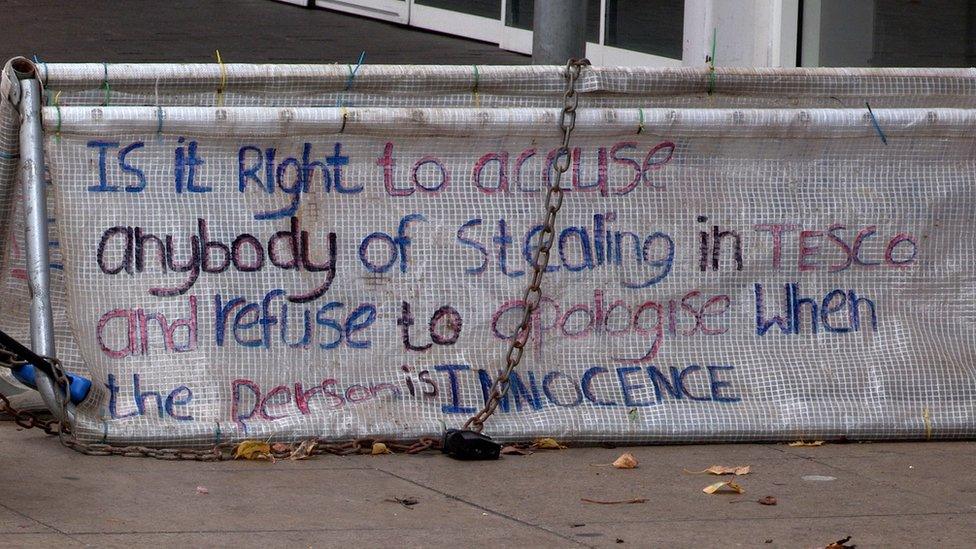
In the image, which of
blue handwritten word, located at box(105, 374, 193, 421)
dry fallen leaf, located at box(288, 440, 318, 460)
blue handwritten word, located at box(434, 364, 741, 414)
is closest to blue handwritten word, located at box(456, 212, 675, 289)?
blue handwritten word, located at box(434, 364, 741, 414)

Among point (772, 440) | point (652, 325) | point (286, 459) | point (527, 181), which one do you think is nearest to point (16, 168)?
point (286, 459)

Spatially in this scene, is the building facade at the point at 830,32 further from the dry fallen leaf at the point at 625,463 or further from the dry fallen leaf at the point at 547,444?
the dry fallen leaf at the point at 625,463

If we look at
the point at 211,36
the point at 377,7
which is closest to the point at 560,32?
the point at 211,36

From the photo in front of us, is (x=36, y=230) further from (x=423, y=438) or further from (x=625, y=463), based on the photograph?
(x=625, y=463)

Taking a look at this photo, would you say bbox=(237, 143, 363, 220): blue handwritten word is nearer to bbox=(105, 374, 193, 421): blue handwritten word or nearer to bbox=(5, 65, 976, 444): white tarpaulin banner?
bbox=(5, 65, 976, 444): white tarpaulin banner

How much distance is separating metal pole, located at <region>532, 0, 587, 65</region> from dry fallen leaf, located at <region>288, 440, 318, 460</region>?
7.28ft

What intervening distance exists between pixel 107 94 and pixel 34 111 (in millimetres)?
346

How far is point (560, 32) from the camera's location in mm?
6457

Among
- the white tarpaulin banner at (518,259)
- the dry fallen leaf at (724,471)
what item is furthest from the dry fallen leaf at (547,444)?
the dry fallen leaf at (724,471)

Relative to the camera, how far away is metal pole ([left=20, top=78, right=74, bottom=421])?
5.10m

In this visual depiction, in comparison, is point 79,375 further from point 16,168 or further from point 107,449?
point 16,168

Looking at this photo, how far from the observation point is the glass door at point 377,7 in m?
15.5

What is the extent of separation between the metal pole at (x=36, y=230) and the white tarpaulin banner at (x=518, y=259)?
0.08 meters

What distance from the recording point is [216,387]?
5289 mm
